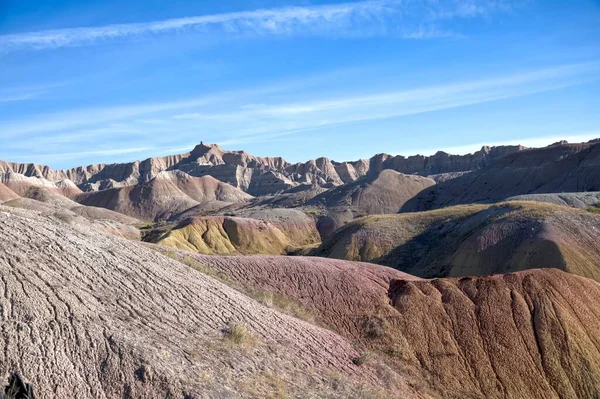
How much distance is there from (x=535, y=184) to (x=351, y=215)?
31.7m

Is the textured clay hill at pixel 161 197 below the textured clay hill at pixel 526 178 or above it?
below

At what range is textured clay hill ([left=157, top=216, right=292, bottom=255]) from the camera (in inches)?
2694

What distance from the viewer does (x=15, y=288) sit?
40.5 ft

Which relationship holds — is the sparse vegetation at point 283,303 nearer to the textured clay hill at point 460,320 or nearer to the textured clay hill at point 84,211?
the textured clay hill at point 460,320

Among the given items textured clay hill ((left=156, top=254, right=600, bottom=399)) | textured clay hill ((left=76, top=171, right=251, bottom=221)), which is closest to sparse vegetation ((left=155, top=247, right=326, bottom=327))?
textured clay hill ((left=156, top=254, right=600, bottom=399))

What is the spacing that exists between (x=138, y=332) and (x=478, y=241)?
123 feet

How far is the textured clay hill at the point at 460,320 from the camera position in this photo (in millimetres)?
18625

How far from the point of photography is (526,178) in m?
93.5

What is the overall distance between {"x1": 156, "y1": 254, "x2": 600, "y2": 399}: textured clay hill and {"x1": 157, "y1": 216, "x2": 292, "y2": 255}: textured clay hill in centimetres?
4538

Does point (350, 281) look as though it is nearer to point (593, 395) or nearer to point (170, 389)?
point (593, 395)

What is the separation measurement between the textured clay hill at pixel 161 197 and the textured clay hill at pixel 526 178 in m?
62.3

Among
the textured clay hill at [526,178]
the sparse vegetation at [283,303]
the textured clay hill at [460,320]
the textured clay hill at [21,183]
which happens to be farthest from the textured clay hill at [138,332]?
the textured clay hill at [21,183]

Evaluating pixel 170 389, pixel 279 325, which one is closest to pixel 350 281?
pixel 279 325

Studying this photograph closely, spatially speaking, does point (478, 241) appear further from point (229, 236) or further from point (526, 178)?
point (526, 178)
